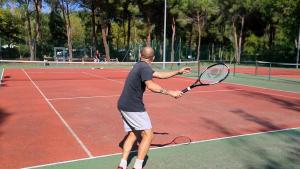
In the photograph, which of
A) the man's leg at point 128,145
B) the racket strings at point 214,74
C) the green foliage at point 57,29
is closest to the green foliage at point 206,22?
the green foliage at point 57,29

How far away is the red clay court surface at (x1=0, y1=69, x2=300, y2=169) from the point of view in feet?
21.2

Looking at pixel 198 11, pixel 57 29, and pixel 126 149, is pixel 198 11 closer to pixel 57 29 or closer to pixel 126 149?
pixel 57 29

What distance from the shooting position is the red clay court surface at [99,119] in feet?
21.2

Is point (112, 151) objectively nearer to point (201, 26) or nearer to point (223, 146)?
point (223, 146)

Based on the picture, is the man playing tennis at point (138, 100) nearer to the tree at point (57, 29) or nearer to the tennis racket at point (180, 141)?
the tennis racket at point (180, 141)

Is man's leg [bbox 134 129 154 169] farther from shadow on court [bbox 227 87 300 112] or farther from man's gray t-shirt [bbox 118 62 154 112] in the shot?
shadow on court [bbox 227 87 300 112]

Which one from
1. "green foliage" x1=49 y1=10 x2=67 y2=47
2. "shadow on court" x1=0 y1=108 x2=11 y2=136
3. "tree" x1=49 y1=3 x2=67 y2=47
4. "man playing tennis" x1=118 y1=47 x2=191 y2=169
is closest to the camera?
"man playing tennis" x1=118 y1=47 x2=191 y2=169

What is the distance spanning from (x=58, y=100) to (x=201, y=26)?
37291 millimetres

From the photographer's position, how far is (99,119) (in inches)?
356

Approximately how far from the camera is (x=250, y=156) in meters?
6.08

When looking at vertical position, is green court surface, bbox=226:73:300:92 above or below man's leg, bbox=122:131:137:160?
below

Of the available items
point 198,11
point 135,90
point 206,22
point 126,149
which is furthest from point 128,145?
point 206,22

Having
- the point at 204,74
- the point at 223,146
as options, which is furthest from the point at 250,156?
the point at 204,74

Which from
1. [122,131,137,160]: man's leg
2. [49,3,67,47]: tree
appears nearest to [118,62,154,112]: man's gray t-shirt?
[122,131,137,160]: man's leg
